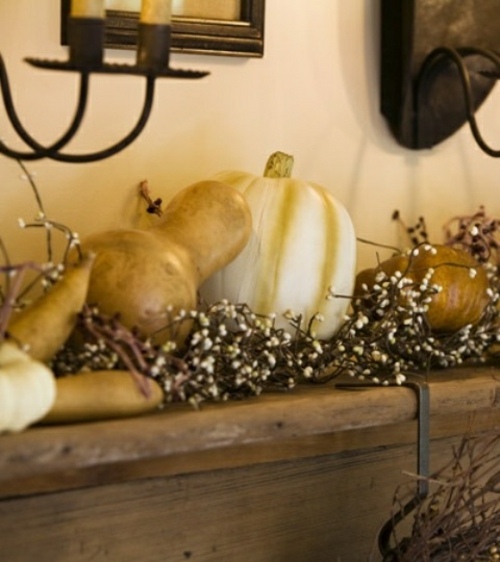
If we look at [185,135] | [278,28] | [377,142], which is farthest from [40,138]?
[377,142]

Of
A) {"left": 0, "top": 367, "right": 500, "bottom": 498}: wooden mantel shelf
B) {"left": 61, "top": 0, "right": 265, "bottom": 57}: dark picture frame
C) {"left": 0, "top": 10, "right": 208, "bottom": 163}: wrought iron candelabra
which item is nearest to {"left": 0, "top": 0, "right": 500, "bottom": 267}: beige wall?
{"left": 61, "top": 0, "right": 265, "bottom": 57}: dark picture frame

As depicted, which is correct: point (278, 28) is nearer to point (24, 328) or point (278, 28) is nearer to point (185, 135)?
point (185, 135)

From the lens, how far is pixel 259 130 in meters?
1.08

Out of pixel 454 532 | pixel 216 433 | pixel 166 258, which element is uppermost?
pixel 166 258

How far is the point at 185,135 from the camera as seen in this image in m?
1.04

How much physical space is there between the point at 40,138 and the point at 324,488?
379 millimetres

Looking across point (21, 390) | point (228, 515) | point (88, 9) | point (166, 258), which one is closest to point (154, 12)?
point (88, 9)

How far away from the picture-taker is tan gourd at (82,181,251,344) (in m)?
0.81

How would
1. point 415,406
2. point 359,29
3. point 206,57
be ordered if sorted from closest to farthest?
point 415,406, point 206,57, point 359,29

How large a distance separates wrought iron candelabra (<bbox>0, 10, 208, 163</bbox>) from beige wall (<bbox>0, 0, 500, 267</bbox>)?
116 mm

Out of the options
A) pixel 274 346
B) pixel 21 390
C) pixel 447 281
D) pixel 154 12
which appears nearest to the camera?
pixel 21 390

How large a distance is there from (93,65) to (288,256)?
259mm

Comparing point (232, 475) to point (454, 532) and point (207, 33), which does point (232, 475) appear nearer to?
point (454, 532)

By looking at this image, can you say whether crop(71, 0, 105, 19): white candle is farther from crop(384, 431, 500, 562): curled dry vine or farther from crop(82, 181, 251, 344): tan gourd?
crop(384, 431, 500, 562): curled dry vine
